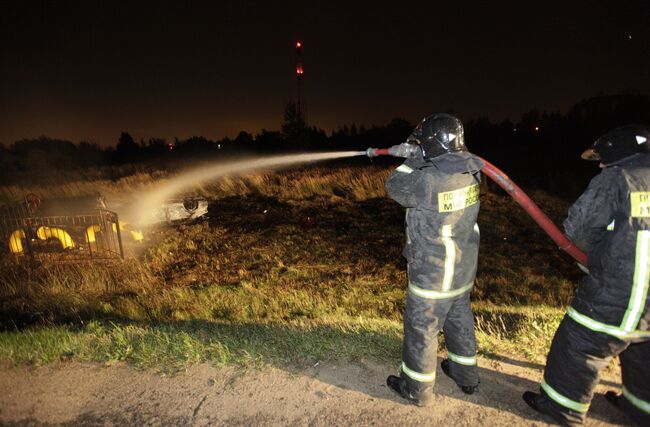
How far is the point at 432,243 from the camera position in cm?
260

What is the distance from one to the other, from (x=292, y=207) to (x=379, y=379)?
1052 cm

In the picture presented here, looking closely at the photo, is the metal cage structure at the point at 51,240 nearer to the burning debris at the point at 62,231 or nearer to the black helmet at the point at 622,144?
the burning debris at the point at 62,231

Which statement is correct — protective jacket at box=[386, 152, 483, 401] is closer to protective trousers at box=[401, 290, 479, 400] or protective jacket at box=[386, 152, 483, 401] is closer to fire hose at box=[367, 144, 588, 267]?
protective trousers at box=[401, 290, 479, 400]

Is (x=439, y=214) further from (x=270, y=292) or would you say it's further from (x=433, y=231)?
(x=270, y=292)

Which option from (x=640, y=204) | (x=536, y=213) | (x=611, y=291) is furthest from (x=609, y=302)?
(x=536, y=213)

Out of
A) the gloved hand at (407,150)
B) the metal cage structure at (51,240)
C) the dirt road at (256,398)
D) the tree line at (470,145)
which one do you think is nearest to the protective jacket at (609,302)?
the dirt road at (256,398)

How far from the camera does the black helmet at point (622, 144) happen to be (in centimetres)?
225

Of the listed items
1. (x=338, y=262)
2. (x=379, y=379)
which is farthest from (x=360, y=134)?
(x=379, y=379)

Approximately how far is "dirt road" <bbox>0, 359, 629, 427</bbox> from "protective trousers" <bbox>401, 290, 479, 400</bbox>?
16cm

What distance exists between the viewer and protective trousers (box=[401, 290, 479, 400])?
2.66m

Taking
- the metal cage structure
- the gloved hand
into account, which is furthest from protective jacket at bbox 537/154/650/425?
the metal cage structure

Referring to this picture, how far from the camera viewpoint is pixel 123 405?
280cm

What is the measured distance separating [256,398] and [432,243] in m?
1.78

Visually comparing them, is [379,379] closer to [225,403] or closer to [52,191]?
[225,403]
